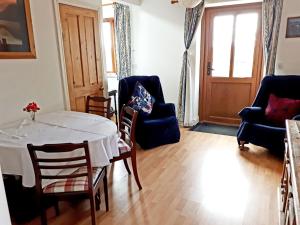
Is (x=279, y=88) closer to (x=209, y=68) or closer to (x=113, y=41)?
(x=209, y=68)

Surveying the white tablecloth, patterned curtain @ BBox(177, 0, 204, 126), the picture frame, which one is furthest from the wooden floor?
the picture frame

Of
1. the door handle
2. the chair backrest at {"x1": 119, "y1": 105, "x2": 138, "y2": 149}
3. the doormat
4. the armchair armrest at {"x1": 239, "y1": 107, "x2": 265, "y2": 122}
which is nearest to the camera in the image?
the chair backrest at {"x1": 119, "y1": 105, "x2": 138, "y2": 149}

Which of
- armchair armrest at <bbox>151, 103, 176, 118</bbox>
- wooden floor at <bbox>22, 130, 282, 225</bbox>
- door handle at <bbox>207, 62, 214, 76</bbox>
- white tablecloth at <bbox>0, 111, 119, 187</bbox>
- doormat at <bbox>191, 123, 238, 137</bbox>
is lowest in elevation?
wooden floor at <bbox>22, 130, 282, 225</bbox>

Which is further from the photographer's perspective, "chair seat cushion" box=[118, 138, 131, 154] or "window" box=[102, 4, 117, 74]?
"window" box=[102, 4, 117, 74]

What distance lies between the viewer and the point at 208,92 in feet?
14.9

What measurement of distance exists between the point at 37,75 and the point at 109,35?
284 centimetres

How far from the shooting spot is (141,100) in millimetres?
3600

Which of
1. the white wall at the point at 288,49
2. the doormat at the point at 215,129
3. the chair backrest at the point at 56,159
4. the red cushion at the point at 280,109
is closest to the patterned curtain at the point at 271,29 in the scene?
the white wall at the point at 288,49

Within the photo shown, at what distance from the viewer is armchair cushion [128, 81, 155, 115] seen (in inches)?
139

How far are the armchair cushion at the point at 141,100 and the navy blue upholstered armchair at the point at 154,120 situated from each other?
0.09 meters

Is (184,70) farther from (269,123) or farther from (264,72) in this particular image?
(269,123)

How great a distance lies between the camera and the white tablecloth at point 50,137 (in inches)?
66.8

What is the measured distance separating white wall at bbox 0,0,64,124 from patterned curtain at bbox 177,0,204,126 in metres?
2.15

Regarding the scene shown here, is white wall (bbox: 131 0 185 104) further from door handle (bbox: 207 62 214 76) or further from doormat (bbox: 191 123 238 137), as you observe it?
doormat (bbox: 191 123 238 137)
